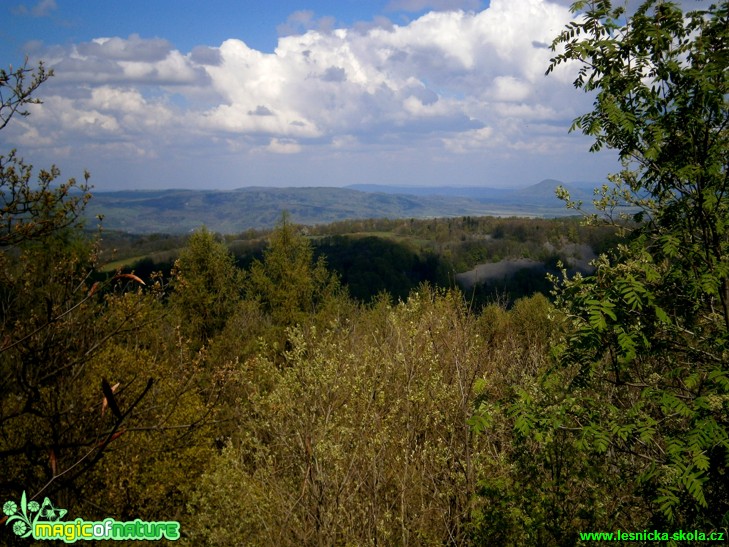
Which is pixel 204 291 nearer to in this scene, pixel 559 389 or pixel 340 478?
pixel 340 478

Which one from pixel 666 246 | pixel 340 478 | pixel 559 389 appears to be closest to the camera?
pixel 666 246

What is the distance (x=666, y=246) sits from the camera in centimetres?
573

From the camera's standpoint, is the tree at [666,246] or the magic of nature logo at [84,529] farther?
the magic of nature logo at [84,529]

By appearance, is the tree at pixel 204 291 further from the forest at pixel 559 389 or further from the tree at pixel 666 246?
the tree at pixel 666 246

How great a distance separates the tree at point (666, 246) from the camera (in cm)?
550

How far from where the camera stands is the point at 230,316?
36.2 metres

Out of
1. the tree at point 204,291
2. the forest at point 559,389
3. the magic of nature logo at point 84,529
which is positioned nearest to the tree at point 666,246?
the forest at point 559,389

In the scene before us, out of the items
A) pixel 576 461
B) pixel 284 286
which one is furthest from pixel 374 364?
pixel 284 286

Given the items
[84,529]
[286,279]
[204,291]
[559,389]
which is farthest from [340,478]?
[286,279]

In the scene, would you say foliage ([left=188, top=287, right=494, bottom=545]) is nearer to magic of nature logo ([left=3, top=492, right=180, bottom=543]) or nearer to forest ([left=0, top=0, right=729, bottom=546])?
forest ([left=0, top=0, right=729, bottom=546])

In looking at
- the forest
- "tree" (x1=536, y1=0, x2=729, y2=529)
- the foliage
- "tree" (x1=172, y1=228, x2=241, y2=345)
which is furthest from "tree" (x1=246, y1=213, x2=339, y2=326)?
"tree" (x1=536, y1=0, x2=729, y2=529)

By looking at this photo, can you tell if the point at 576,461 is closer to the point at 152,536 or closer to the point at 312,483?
the point at 312,483

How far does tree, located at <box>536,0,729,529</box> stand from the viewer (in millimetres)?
5496

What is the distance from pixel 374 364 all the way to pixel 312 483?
4.50 m
